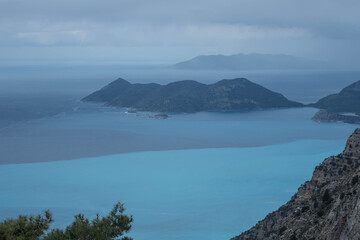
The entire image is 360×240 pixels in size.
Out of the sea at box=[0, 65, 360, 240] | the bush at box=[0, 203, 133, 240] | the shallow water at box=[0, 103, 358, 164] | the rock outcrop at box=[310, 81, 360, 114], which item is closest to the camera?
the bush at box=[0, 203, 133, 240]

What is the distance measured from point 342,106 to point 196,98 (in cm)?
3237

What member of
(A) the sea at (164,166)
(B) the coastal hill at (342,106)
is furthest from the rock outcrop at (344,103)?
(A) the sea at (164,166)

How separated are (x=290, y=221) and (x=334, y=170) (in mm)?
5253

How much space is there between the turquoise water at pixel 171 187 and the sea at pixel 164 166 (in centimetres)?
9

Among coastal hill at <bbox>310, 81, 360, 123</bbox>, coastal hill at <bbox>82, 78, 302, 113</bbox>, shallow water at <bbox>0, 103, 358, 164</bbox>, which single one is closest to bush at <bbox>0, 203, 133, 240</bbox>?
shallow water at <bbox>0, 103, 358, 164</bbox>

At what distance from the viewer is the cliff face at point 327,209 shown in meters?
11.5

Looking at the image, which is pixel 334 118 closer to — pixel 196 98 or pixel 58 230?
pixel 196 98

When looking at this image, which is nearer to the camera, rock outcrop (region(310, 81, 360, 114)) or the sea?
the sea

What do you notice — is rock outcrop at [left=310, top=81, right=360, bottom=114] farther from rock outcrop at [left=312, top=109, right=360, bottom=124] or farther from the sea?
the sea

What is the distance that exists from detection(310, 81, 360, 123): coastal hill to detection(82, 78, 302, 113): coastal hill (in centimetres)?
861

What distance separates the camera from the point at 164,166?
168ft

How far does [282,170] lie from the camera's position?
4712cm

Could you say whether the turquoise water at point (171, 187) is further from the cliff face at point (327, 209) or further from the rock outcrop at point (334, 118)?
the rock outcrop at point (334, 118)

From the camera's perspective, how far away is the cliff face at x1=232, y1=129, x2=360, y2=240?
1148 cm
